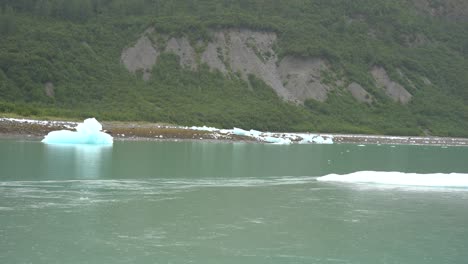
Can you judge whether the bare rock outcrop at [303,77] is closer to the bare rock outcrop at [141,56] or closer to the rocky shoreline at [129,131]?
the bare rock outcrop at [141,56]

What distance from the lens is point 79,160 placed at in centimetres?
3212

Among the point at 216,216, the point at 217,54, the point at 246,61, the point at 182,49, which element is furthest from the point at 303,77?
the point at 216,216

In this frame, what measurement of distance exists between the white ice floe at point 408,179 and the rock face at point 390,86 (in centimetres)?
7446

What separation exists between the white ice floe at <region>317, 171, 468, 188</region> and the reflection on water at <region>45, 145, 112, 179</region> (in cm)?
987

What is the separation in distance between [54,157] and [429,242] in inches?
858

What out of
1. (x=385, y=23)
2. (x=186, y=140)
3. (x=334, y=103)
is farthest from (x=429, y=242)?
(x=385, y=23)

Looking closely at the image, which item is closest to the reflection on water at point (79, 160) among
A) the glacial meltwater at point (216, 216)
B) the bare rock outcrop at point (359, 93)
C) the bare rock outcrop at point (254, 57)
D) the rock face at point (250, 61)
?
the glacial meltwater at point (216, 216)

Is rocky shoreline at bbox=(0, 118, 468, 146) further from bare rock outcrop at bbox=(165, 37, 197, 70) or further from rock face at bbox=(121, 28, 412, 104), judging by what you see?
bare rock outcrop at bbox=(165, 37, 197, 70)

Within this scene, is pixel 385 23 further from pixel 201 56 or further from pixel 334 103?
pixel 201 56

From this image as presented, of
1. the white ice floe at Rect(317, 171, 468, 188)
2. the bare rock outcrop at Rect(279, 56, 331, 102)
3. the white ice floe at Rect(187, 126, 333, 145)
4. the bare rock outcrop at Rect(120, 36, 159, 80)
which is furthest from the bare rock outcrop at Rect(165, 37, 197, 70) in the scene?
the white ice floe at Rect(317, 171, 468, 188)

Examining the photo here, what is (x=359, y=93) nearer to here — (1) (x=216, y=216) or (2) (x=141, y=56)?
(2) (x=141, y=56)

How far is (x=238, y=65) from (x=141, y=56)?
45.4ft

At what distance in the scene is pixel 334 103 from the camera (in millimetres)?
93625

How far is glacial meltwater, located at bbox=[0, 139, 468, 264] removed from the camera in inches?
551
